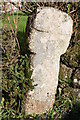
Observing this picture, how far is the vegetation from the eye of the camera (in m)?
4.04

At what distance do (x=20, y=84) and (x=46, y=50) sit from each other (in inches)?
29.9

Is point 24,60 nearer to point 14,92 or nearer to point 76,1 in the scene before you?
point 14,92

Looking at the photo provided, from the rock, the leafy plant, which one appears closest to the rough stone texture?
the leafy plant

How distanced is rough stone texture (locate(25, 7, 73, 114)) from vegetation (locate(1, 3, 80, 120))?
0.42 feet

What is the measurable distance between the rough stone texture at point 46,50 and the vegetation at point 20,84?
13 cm

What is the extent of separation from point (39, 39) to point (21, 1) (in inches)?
43.7

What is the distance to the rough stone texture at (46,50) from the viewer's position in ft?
12.1

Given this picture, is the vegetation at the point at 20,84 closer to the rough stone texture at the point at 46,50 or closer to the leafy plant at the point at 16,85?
the leafy plant at the point at 16,85

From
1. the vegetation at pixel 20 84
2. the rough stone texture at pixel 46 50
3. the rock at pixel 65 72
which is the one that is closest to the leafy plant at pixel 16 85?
the vegetation at pixel 20 84

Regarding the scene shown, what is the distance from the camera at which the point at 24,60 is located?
411 cm

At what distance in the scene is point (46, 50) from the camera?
3.82 meters

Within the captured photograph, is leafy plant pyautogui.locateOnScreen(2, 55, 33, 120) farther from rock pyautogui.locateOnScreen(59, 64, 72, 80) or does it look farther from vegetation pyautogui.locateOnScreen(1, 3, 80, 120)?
rock pyautogui.locateOnScreen(59, 64, 72, 80)

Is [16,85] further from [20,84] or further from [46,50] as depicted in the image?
[46,50]

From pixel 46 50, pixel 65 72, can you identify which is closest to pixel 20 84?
Answer: pixel 46 50
